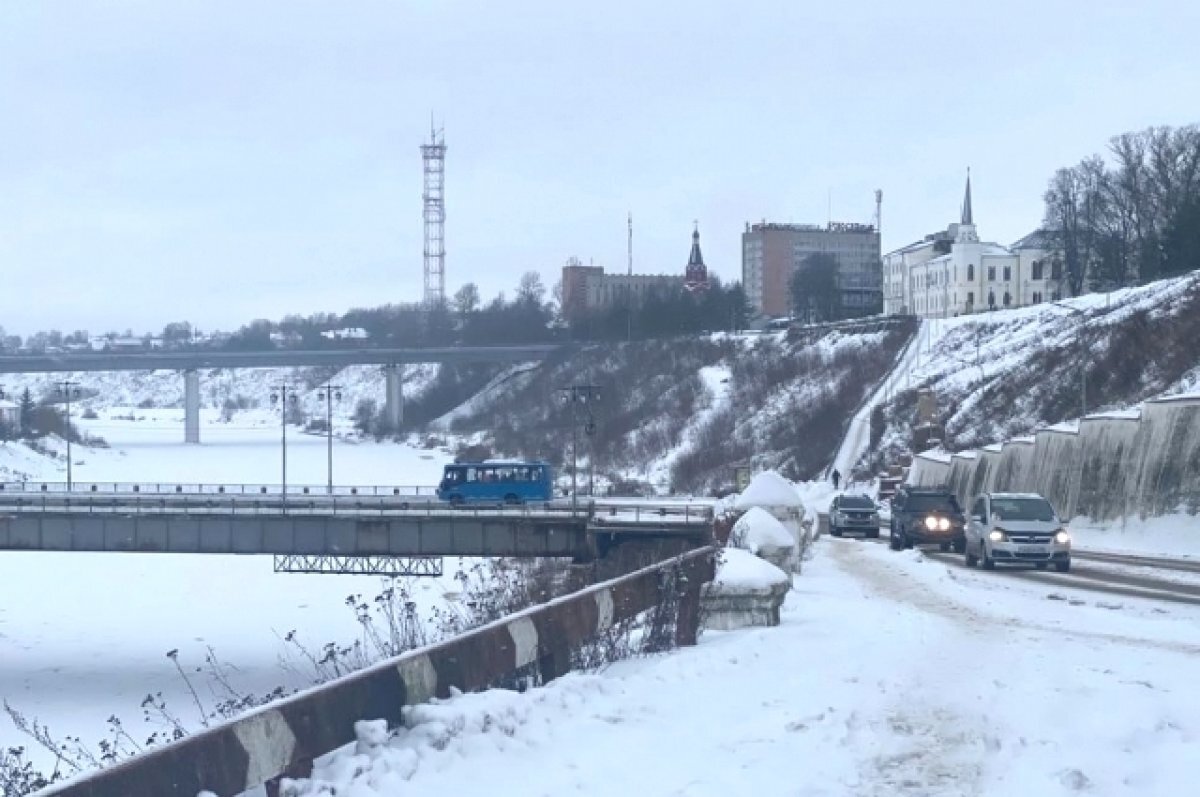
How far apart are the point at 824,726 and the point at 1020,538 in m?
20.6

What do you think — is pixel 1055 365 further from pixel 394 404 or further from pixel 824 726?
pixel 394 404

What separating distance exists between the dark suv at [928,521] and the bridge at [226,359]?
11624cm

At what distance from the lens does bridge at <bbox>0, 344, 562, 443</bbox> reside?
15150cm

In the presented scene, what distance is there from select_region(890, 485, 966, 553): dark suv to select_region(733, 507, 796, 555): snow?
728 inches

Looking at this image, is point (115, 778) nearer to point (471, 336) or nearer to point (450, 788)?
point (450, 788)

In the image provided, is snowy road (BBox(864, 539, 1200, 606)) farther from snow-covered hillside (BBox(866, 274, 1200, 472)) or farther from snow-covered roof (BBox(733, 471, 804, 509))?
snow-covered hillside (BBox(866, 274, 1200, 472))

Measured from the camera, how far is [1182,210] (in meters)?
96.6

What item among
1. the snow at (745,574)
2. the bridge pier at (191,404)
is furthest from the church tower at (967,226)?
the snow at (745,574)

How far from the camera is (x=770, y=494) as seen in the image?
25594 mm

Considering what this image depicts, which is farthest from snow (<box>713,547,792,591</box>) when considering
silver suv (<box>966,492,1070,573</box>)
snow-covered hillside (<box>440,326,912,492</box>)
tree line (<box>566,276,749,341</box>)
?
tree line (<box>566,276,749,341</box>)

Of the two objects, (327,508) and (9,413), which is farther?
(9,413)

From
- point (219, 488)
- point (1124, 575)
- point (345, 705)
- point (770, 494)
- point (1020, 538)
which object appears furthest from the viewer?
point (219, 488)

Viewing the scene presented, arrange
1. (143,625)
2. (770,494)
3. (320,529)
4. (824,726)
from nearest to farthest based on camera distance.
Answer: (824,726)
(770,494)
(143,625)
(320,529)

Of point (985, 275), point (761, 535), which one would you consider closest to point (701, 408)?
point (985, 275)
